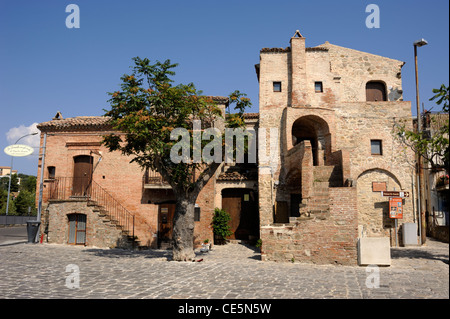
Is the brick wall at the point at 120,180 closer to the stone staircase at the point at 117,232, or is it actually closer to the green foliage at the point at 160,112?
the stone staircase at the point at 117,232

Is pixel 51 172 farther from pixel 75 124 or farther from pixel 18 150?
pixel 75 124

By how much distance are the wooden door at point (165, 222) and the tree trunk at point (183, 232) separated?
5313 millimetres

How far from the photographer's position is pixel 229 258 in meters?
13.8

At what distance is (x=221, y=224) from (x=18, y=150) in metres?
11.7

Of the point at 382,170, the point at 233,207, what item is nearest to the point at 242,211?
the point at 233,207

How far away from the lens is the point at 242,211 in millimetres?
18594

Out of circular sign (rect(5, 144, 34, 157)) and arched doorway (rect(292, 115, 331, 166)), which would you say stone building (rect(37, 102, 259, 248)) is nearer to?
circular sign (rect(5, 144, 34, 157))

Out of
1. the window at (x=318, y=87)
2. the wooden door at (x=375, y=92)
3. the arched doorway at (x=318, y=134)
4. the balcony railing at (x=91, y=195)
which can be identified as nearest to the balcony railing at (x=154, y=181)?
the balcony railing at (x=91, y=195)

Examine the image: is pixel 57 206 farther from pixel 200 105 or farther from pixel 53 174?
pixel 200 105

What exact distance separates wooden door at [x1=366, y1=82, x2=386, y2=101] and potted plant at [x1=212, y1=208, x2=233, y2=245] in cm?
1085

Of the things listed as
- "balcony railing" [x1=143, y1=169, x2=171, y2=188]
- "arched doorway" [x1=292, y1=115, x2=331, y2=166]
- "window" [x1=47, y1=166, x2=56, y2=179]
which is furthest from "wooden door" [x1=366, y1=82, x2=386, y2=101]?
"window" [x1=47, y1=166, x2=56, y2=179]

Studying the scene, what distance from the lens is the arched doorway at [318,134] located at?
18.0m
